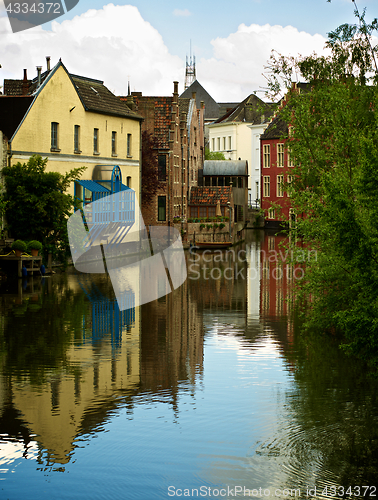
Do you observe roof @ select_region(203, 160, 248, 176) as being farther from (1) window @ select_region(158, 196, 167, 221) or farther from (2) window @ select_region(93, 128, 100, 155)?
(2) window @ select_region(93, 128, 100, 155)

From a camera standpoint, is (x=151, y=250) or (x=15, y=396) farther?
(x=151, y=250)

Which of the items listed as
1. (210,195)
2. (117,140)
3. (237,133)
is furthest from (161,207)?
(237,133)

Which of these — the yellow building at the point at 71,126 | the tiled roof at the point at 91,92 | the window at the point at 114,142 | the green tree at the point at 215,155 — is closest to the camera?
the yellow building at the point at 71,126

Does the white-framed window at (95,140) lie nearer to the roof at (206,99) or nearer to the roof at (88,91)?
the roof at (88,91)

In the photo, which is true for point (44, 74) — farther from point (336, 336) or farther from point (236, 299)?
point (336, 336)

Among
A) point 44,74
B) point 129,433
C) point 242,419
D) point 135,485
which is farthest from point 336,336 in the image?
point 44,74

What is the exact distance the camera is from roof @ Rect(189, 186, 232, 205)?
53.2 metres

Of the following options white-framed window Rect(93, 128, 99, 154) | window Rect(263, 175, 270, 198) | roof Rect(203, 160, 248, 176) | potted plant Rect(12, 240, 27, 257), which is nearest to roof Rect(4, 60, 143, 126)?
white-framed window Rect(93, 128, 99, 154)

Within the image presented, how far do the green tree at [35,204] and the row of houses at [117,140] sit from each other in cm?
142

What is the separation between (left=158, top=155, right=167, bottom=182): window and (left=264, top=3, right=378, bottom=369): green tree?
2716 centimetres

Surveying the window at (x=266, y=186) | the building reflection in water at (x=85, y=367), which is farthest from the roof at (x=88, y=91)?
the window at (x=266, y=186)

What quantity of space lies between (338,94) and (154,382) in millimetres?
9571

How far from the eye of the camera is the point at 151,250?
142ft

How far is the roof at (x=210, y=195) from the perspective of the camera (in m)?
53.2
